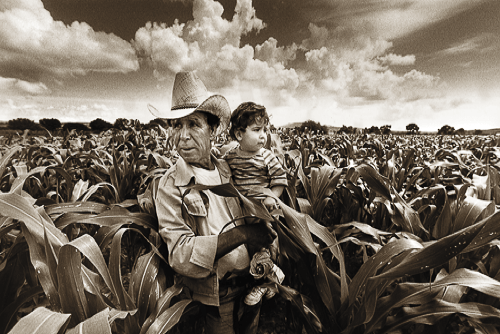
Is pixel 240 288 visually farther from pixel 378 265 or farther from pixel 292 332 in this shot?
pixel 292 332

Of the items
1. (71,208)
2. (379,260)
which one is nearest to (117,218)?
(71,208)

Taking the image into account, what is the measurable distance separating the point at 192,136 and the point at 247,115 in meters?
0.26

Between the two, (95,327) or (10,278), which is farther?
(10,278)

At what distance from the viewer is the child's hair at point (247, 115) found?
3.68 feet

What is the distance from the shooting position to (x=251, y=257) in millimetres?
1046

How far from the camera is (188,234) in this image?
904 millimetres

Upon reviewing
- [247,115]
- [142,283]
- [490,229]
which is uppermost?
[247,115]

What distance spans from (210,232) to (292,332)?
3.15 feet

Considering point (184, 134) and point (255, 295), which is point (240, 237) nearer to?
point (255, 295)

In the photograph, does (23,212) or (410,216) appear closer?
(23,212)

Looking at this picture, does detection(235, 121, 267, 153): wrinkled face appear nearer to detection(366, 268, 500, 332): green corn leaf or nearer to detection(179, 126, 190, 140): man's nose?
detection(179, 126, 190, 140): man's nose

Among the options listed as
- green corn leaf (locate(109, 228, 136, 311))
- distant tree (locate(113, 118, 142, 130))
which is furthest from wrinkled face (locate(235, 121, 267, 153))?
distant tree (locate(113, 118, 142, 130))

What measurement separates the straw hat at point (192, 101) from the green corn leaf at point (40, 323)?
658mm

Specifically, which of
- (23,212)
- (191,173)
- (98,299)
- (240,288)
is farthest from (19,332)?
(240,288)
